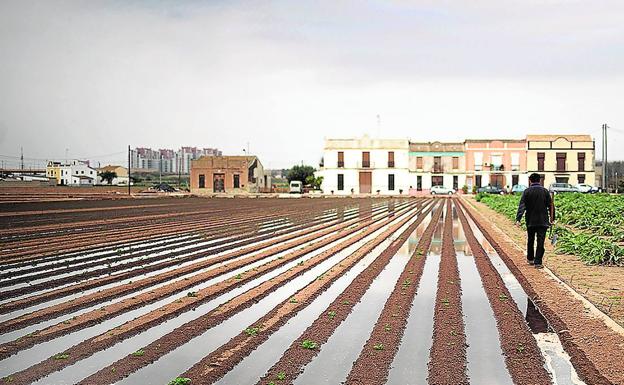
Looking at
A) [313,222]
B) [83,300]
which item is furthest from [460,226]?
[83,300]

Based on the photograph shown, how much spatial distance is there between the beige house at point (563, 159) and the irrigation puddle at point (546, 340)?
68.0 meters

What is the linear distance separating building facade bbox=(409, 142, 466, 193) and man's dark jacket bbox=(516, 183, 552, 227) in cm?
6363

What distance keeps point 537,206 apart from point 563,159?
68008mm

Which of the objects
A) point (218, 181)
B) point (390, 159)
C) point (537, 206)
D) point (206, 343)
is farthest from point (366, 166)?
point (206, 343)

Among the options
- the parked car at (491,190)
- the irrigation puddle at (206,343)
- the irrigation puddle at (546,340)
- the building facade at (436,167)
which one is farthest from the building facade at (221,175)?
the irrigation puddle at (206,343)

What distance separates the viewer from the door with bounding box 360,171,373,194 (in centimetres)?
7512

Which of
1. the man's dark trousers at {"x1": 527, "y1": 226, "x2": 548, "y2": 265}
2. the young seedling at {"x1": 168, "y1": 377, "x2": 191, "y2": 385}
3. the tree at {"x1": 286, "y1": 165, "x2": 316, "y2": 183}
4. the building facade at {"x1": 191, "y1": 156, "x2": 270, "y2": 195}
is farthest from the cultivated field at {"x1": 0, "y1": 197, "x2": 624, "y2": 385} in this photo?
the tree at {"x1": 286, "y1": 165, "x2": 316, "y2": 183}

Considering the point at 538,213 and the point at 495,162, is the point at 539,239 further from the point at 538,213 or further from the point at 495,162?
the point at 495,162

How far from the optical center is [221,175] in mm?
80438

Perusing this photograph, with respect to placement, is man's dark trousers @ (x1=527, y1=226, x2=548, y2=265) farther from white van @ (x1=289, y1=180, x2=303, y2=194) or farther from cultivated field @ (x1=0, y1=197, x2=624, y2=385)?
white van @ (x1=289, y1=180, x2=303, y2=194)

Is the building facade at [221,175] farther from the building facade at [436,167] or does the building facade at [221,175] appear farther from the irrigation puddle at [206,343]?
the irrigation puddle at [206,343]

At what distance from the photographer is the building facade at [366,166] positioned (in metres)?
75.1

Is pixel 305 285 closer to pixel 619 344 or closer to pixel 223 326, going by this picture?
pixel 223 326

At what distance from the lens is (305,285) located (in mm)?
9984
